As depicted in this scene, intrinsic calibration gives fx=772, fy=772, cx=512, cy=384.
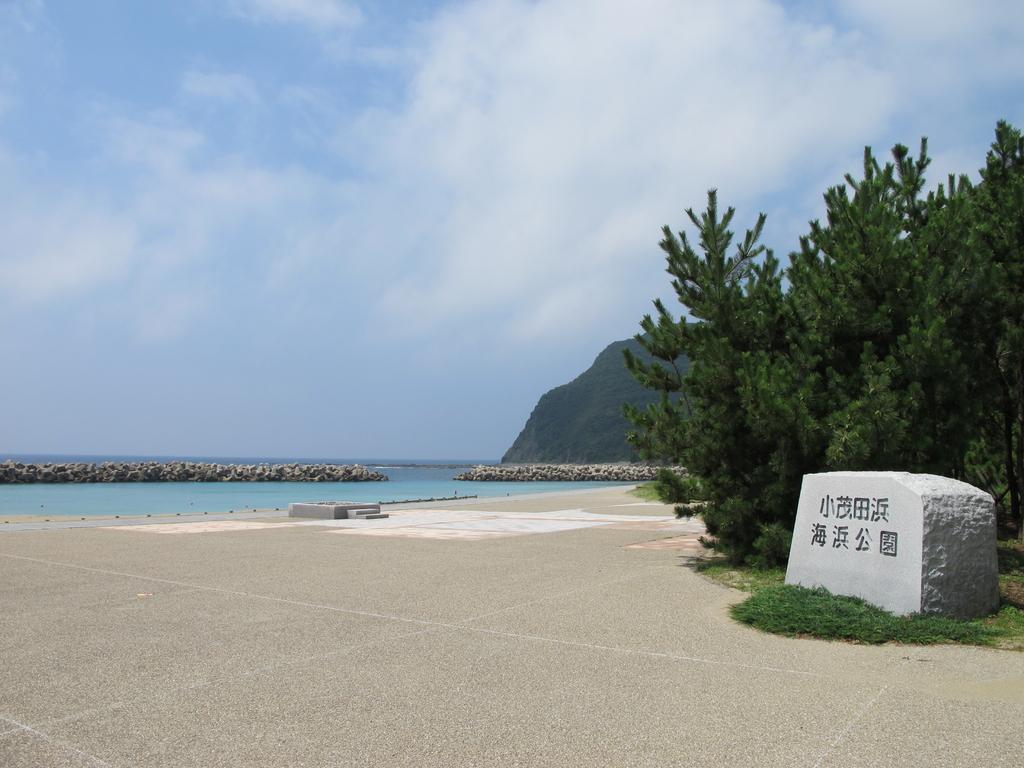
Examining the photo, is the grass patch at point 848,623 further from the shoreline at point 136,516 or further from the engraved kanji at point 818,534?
the shoreline at point 136,516

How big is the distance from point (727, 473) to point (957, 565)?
3427mm

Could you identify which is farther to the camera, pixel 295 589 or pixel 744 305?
pixel 744 305

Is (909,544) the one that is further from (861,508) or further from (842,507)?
(842,507)

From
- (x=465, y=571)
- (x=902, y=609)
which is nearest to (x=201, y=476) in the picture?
(x=465, y=571)

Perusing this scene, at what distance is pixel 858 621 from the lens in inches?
252

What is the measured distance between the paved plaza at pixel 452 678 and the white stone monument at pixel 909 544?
899mm

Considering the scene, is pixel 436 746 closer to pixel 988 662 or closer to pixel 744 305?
pixel 988 662

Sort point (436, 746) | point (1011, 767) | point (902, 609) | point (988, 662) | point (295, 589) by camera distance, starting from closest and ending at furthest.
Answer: point (1011, 767) → point (436, 746) → point (988, 662) → point (902, 609) → point (295, 589)

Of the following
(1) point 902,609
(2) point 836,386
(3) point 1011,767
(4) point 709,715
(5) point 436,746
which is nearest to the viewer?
(3) point 1011,767

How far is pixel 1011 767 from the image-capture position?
3.60 metres

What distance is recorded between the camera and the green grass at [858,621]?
6.14m

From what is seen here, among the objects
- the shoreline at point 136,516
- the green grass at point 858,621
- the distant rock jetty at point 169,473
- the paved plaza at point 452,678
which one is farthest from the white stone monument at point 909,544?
the distant rock jetty at point 169,473

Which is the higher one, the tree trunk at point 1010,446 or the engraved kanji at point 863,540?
the tree trunk at point 1010,446

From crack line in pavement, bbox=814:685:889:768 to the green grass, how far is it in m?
1.40
